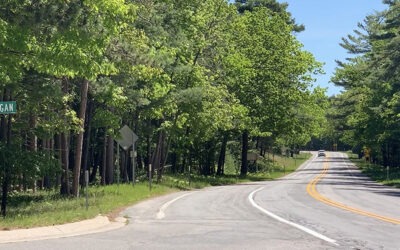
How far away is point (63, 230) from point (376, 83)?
3396 centimetres

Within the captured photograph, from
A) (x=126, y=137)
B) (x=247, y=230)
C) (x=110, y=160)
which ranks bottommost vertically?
(x=247, y=230)

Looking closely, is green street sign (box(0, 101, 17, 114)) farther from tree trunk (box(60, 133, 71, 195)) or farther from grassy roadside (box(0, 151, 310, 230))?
tree trunk (box(60, 133, 71, 195))

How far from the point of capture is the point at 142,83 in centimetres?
2925

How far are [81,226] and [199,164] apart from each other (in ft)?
157

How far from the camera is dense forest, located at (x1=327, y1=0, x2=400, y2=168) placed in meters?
36.4

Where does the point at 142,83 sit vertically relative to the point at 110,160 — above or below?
above

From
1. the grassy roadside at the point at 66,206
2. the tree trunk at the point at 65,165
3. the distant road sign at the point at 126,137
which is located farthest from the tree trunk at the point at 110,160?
the tree trunk at the point at 65,165

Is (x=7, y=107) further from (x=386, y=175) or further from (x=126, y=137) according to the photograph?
(x=386, y=175)

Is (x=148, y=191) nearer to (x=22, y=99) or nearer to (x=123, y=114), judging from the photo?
(x=123, y=114)

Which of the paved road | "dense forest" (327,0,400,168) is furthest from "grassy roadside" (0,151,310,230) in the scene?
"dense forest" (327,0,400,168)

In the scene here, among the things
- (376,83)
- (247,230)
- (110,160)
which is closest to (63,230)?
(247,230)

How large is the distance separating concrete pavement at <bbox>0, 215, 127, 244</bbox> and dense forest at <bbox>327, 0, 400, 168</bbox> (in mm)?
25782

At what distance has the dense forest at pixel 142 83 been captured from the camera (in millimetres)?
12672

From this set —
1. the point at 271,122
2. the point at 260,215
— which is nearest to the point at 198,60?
the point at 271,122
